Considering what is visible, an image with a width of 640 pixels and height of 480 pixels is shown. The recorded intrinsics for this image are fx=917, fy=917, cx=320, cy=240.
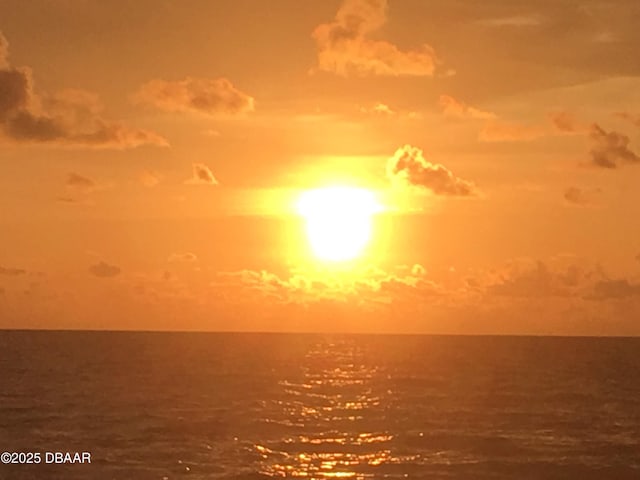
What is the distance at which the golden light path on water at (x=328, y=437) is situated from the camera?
61750mm

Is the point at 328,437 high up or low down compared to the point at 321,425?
down

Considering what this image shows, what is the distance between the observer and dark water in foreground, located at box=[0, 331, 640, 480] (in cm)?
6144

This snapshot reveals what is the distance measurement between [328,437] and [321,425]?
8107mm

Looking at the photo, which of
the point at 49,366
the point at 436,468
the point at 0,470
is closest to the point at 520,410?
the point at 436,468

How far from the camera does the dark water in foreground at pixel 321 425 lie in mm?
61438

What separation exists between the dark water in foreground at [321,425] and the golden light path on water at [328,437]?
15 cm

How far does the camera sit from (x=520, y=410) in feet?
328

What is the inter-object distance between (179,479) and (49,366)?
12020cm

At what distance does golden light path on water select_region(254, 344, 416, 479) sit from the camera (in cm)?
6175

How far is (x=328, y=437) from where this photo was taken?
76.6 m

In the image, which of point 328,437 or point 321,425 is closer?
point 328,437

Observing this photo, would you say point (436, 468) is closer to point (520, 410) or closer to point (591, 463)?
point (591, 463)

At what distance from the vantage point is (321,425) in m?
84.7

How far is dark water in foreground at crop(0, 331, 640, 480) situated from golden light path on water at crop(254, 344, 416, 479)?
0.15 meters
